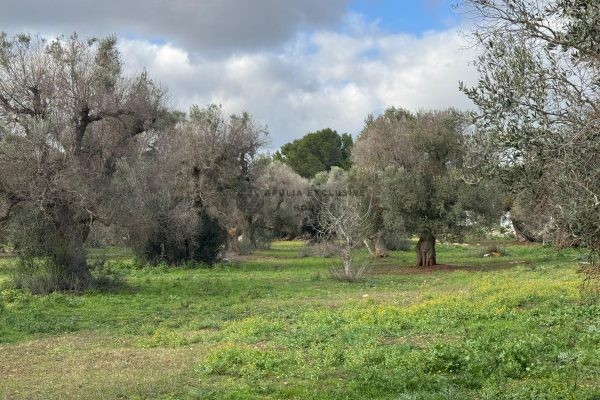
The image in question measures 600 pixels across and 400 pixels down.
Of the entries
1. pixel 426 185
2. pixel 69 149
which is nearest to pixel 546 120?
pixel 69 149

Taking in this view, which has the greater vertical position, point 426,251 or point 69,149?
point 69,149

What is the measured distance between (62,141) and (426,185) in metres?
19.0

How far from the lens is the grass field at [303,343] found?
9320 mm

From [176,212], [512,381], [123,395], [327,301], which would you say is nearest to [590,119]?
[512,381]

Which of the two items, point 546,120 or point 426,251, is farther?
point 426,251

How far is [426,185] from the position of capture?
3491cm

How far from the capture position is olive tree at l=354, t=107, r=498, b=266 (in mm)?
34000

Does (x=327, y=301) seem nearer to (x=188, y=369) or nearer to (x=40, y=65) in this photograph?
(x=188, y=369)

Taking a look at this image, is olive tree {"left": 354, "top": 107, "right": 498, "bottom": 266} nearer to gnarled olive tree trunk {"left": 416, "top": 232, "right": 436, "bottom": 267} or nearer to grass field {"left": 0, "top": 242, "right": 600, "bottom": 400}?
gnarled olive tree trunk {"left": 416, "top": 232, "right": 436, "bottom": 267}

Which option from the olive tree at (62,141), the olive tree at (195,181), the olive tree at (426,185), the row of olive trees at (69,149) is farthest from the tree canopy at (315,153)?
the olive tree at (62,141)

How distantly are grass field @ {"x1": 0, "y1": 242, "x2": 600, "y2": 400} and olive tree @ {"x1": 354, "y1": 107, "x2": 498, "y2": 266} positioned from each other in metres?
8.59

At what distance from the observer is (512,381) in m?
9.25

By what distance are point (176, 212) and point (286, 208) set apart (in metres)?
29.9

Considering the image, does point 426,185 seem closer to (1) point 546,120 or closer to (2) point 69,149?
(2) point 69,149
